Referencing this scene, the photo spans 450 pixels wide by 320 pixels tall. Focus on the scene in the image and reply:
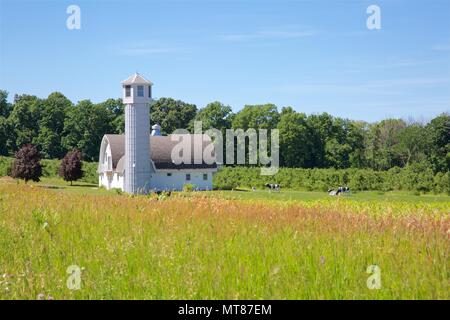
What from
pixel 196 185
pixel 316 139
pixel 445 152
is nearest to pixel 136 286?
pixel 196 185

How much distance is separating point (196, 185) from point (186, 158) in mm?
3019

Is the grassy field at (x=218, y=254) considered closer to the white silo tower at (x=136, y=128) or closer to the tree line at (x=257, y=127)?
the white silo tower at (x=136, y=128)

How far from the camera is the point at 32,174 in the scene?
2084 inches

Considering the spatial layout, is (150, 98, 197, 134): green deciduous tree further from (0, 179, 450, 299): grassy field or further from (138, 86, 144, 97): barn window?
(0, 179, 450, 299): grassy field

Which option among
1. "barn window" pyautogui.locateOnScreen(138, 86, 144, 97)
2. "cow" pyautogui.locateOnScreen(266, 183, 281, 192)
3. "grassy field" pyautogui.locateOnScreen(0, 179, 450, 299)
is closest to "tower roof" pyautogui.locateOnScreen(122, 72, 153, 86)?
"barn window" pyautogui.locateOnScreen(138, 86, 144, 97)

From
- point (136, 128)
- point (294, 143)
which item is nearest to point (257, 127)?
point (294, 143)

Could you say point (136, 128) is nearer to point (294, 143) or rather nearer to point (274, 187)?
point (274, 187)

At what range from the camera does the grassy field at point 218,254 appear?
23.0 ft

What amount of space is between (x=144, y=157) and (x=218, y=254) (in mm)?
44830

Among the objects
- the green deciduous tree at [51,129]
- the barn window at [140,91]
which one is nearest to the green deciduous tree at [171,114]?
the green deciduous tree at [51,129]

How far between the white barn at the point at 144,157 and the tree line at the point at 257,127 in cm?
1129

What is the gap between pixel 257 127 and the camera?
244 ft
